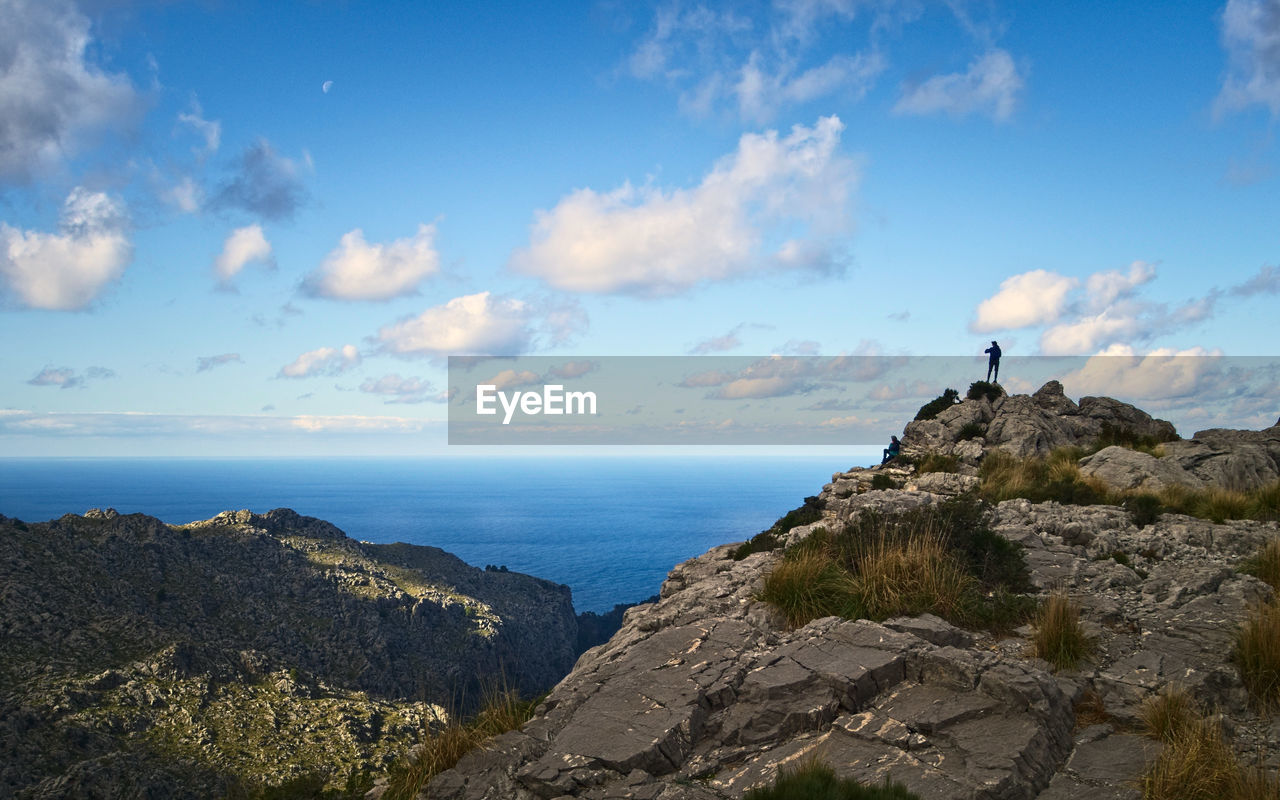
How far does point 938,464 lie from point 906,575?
1718 centimetres

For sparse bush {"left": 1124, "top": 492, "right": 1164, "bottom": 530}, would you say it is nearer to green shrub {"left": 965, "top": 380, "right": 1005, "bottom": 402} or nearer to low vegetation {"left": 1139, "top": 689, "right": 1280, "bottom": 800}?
low vegetation {"left": 1139, "top": 689, "right": 1280, "bottom": 800}

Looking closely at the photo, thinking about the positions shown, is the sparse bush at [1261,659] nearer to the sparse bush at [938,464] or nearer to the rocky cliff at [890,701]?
the rocky cliff at [890,701]

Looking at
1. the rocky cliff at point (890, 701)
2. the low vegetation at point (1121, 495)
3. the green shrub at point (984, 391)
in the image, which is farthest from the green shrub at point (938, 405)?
the rocky cliff at point (890, 701)

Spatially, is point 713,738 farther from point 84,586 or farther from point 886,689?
point 84,586

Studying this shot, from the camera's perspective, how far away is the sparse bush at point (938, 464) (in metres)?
25.1

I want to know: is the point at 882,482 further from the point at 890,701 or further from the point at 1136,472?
the point at 890,701

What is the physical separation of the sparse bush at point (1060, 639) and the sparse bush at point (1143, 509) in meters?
8.68

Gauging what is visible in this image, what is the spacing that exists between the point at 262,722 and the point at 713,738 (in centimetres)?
5525

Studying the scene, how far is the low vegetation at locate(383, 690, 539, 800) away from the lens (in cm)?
834

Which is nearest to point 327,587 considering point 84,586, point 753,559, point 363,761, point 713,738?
point 84,586

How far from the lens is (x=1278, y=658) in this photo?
7.04m

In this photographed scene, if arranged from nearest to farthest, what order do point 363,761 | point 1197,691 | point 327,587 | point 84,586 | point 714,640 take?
point 1197,691, point 714,640, point 363,761, point 84,586, point 327,587

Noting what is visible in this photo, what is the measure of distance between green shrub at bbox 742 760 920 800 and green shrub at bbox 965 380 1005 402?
32925 mm

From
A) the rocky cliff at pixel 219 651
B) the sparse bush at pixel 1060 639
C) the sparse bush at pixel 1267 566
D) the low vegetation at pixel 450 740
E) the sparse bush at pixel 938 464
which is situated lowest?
the rocky cliff at pixel 219 651
